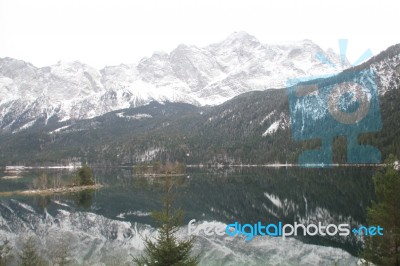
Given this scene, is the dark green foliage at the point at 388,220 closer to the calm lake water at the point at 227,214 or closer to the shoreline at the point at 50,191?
the calm lake water at the point at 227,214

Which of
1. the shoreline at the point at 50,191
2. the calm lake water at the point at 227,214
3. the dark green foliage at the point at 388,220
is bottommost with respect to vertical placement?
the calm lake water at the point at 227,214

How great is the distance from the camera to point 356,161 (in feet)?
602

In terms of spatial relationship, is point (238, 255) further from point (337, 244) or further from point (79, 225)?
point (79, 225)

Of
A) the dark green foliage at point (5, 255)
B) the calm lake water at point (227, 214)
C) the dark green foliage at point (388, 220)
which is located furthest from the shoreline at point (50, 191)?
the dark green foliage at point (388, 220)

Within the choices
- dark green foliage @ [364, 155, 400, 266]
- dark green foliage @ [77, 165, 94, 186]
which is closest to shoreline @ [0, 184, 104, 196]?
dark green foliage @ [77, 165, 94, 186]

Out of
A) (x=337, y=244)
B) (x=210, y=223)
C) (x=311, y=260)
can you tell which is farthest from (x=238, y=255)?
(x=210, y=223)

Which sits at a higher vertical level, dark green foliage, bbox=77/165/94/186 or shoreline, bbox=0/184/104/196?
dark green foliage, bbox=77/165/94/186

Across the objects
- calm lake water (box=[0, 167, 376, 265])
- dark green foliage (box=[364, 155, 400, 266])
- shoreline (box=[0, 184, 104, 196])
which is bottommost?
calm lake water (box=[0, 167, 376, 265])

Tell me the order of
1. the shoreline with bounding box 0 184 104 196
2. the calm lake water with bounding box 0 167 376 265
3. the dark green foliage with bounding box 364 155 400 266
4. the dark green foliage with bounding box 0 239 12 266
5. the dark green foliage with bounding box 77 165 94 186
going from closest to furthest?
the dark green foliage with bounding box 364 155 400 266 → the dark green foliage with bounding box 0 239 12 266 → the calm lake water with bounding box 0 167 376 265 → the shoreline with bounding box 0 184 104 196 → the dark green foliage with bounding box 77 165 94 186

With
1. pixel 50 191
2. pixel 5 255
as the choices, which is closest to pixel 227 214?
pixel 5 255

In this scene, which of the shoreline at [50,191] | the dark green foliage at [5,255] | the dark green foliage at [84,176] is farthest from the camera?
the dark green foliage at [84,176]

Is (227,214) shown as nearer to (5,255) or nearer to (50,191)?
(5,255)

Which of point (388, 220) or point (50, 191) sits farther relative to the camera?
point (50, 191)

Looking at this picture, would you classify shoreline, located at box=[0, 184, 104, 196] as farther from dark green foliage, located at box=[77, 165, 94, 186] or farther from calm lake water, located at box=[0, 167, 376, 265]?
calm lake water, located at box=[0, 167, 376, 265]
